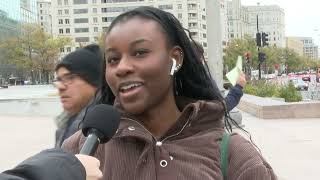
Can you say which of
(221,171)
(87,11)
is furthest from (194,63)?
(87,11)

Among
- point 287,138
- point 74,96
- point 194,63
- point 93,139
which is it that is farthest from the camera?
point 287,138

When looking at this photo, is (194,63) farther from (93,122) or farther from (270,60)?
(270,60)

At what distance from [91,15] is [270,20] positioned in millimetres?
44588

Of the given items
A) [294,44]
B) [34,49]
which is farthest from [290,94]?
[294,44]

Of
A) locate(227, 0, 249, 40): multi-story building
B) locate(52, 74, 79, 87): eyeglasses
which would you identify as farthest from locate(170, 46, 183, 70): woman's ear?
locate(227, 0, 249, 40): multi-story building

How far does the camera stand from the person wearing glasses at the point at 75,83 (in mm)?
3518

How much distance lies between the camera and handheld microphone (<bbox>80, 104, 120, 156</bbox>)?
1.60m

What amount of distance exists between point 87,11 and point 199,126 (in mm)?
128769

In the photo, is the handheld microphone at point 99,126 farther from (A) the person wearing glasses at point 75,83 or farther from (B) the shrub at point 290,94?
(B) the shrub at point 290,94

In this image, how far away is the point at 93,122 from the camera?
167 centimetres

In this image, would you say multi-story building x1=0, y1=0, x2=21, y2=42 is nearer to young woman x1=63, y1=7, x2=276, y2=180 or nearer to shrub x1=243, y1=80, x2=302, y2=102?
shrub x1=243, y1=80, x2=302, y2=102

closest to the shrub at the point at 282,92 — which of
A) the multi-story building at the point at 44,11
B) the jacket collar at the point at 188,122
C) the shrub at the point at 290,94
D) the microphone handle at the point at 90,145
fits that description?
the shrub at the point at 290,94

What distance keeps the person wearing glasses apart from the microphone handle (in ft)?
6.05

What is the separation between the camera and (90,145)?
1556 mm
